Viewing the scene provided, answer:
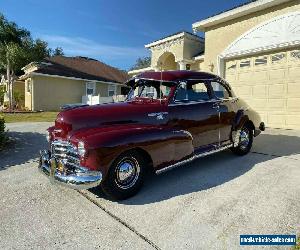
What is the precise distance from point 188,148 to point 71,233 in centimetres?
247

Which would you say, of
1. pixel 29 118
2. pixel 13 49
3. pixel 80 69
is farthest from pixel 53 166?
pixel 80 69

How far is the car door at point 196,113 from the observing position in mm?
5113

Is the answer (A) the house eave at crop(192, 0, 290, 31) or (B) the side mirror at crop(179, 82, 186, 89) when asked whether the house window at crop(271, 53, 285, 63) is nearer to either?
(A) the house eave at crop(192, 0, 290, 31)

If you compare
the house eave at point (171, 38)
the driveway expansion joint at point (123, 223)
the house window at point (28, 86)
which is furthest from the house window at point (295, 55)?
the house window at point (28, 86)

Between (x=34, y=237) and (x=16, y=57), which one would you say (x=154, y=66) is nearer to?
(x=16, y=57)

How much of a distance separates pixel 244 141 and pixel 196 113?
6.33 ft

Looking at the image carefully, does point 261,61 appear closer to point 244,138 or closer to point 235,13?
point 235,13

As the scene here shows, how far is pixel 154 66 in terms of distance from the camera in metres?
17.6

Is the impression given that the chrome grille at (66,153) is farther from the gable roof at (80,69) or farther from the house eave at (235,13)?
the gable roof at (80,69)

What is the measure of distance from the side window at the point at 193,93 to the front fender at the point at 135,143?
682 mm

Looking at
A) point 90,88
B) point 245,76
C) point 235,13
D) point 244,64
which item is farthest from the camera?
point 90,88

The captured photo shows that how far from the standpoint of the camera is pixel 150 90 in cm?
553

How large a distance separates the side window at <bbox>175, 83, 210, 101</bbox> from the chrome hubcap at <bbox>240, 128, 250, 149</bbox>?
4.77 ft

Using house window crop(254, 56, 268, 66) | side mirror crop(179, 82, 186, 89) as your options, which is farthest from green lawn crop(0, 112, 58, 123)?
side mirror crop(179, 82, 186, 89)
